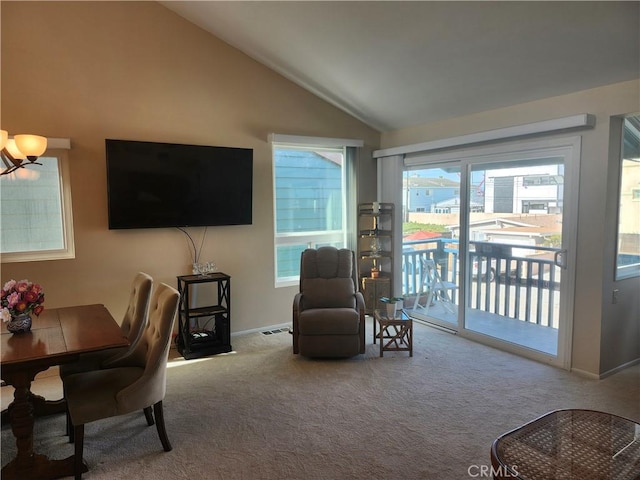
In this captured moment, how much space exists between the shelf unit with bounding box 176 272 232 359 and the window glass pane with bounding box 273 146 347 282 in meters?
0.93

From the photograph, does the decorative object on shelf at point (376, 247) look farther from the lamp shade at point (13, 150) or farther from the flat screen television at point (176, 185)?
the lamp shade at point (13, 150)

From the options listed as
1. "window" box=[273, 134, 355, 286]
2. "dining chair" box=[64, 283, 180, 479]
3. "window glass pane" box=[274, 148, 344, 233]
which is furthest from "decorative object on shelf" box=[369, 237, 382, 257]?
→ "dining chair" box=[64, 283, 180, 479]

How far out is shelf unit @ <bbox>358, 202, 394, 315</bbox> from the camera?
5332 millimetres

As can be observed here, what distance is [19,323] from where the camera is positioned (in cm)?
248

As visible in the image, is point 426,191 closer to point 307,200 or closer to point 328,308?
point 307,200

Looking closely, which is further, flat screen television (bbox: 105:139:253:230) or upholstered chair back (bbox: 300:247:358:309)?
upholstered chair back (bbox: 300:247:358:309)

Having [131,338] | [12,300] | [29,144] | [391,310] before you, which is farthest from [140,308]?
[391,310]

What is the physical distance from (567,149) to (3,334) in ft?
14.4

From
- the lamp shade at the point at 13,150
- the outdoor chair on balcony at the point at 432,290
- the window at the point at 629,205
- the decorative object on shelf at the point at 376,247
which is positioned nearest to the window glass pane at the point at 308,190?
the decorative object on shelf at the point at 376,247

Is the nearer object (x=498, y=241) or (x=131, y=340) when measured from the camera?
(x=131, y=340)

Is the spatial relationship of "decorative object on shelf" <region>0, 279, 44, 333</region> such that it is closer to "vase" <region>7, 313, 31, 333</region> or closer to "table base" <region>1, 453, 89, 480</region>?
"vase" <region>7, 313, 31, 333</region>

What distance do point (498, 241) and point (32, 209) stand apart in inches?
175

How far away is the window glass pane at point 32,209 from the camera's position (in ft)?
12.0

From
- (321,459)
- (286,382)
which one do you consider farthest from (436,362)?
(321,459)
